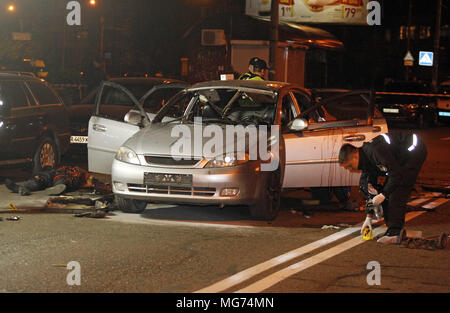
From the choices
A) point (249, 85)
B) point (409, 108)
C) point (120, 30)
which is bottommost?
point (409, 108)

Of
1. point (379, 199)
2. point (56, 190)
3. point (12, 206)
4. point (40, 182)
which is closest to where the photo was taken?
point (379, 199)

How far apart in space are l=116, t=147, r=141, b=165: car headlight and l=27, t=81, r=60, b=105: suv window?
4414mm

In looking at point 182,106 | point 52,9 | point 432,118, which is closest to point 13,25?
point 52,9

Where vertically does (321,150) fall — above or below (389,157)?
below

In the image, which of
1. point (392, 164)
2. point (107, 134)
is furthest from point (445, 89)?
point (392, 164)

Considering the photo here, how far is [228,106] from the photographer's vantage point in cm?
1016

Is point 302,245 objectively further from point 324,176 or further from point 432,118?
point 432,118

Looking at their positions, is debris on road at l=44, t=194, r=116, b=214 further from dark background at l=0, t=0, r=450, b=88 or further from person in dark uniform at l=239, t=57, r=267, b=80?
dark background at l=0, t=0, r=450, b=88

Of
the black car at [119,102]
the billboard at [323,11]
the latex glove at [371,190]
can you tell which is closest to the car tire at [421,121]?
the billboard at [323,11]

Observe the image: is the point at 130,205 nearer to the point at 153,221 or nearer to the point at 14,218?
the point at 153,221

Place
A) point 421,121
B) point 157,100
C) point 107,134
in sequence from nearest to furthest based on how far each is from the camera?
point 107,134 < point 157,100 < point 421,121

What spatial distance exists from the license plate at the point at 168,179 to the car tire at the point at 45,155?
4.51 metres

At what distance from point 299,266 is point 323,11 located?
88.9 ft
